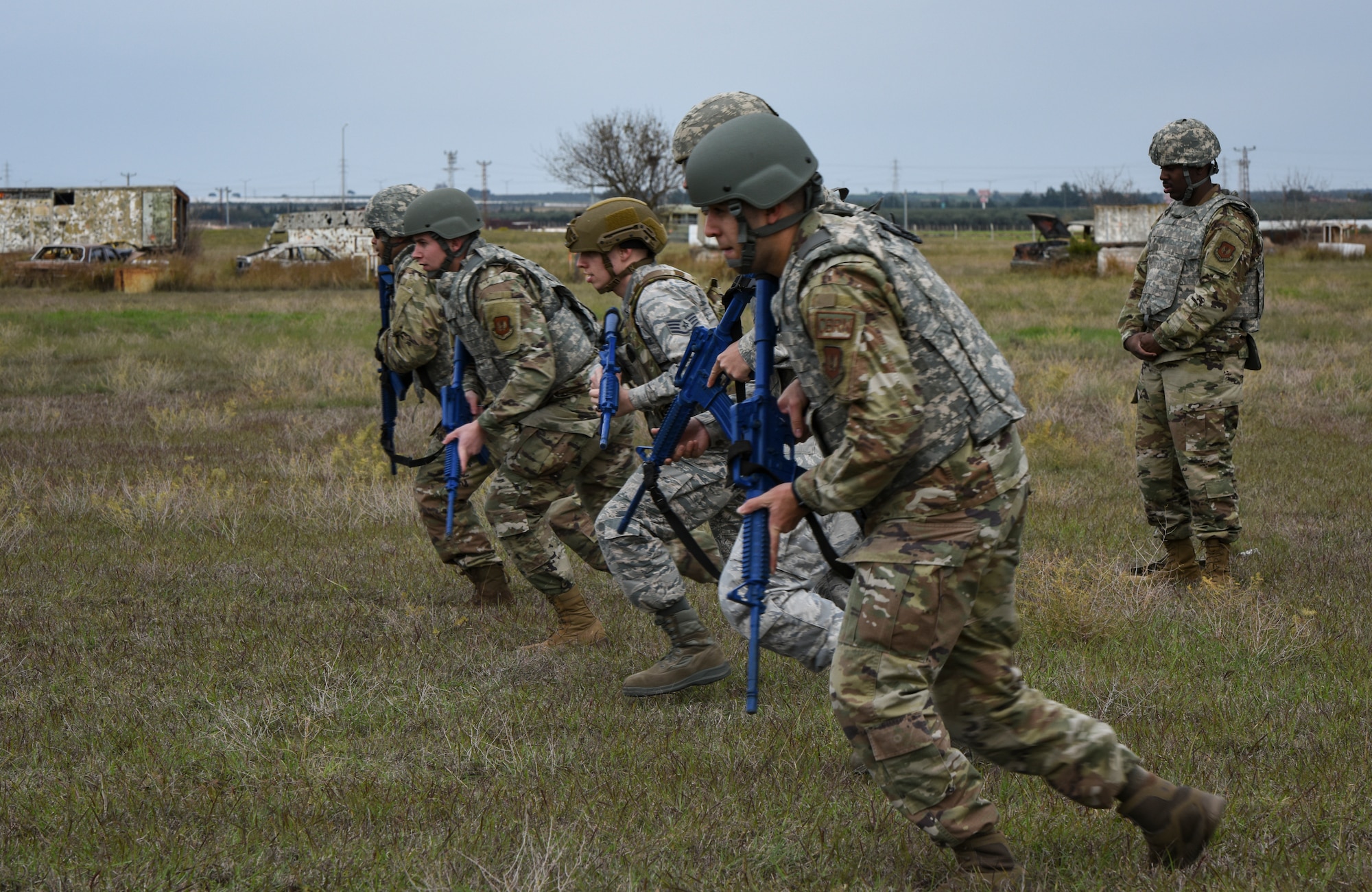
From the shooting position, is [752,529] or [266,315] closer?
[752,529]

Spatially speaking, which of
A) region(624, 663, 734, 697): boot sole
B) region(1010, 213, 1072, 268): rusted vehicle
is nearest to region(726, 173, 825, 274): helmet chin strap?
region(624, 663, 734, 697): boot sole

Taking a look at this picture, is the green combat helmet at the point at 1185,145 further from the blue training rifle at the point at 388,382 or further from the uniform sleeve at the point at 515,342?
the blue training rifle at the point at 388,382

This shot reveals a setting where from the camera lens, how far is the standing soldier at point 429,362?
6324 mm

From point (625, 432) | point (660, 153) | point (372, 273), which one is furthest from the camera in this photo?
point (660, 153)

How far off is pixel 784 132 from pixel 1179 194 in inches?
154

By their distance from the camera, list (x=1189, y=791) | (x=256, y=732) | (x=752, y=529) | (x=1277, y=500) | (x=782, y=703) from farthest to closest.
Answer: (x=1277, y=500), (x=782, y=703), (x=256, y=732), (x=752, y=529), (x=1189, y=791)

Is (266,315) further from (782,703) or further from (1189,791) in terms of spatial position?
(1189,791)

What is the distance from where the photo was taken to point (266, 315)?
81.7ft

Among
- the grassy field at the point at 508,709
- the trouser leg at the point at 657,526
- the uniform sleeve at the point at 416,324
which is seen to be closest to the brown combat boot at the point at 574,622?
the grassy field at the point at 508,709

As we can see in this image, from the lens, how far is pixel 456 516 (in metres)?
6.43

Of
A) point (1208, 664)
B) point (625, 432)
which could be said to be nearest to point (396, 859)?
point (625, 432)

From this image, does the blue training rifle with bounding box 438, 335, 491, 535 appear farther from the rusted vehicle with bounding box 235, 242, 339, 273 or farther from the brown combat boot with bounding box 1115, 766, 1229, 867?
the rusted vehicle with bounding box 235, 242, 339, 273

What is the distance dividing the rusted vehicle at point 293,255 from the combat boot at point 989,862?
117 feet

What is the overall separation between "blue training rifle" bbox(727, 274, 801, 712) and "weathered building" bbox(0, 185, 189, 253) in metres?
38.4
